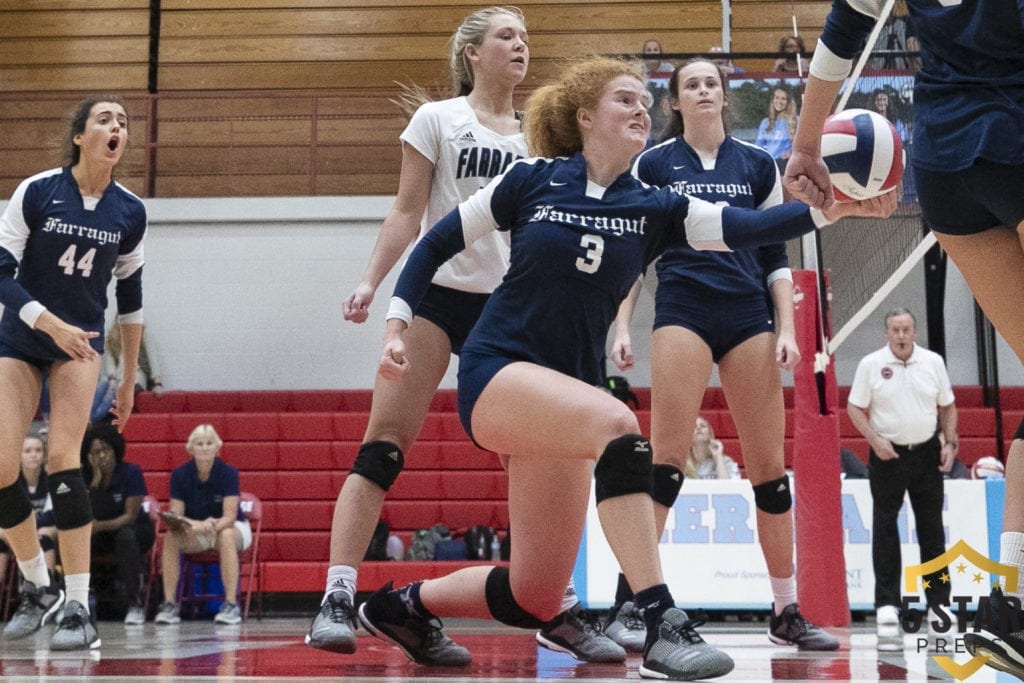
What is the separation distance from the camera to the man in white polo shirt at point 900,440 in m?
6.71

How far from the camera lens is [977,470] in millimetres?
7898

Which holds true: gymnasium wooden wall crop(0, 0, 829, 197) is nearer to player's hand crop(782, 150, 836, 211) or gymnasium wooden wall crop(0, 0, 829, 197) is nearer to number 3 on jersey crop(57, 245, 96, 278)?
number 3 on jersey crop(57, 245, 96, 278)

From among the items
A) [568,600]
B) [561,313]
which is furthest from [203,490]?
[561,313]

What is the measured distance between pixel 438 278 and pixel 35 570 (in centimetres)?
214

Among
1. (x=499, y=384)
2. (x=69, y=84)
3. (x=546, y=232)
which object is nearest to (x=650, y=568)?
(x=499, y=384)

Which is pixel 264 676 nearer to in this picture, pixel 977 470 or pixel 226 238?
pixel 977 470

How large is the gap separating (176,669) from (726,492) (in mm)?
4565

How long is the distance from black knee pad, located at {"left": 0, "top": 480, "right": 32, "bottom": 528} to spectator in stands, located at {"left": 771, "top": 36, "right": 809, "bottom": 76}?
27.6ft

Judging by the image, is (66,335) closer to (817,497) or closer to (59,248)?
(59,248)

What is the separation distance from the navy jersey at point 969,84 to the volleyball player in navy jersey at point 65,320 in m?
2.96

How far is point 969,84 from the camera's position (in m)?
2.35

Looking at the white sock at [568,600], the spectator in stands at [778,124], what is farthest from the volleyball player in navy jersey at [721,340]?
the spectator in stands at [778,124]

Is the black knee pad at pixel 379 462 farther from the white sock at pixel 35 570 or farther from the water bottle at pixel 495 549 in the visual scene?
the water bottle at pixel 495 549

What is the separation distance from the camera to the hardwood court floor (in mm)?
2990
